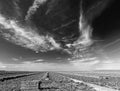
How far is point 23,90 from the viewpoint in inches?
→ 752

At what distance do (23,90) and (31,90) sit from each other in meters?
1.25

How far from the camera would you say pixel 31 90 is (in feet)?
62.3
